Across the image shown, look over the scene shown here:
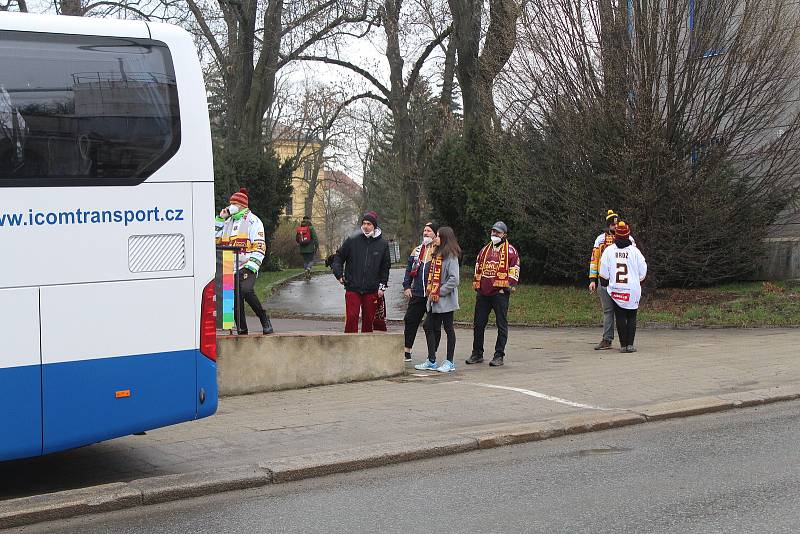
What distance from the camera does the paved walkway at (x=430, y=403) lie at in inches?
305

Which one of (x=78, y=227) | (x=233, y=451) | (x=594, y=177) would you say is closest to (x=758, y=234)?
(x=594, y=177)

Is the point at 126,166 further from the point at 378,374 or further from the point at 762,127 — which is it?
the point at 762,127

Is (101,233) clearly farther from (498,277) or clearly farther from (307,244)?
(307,244)

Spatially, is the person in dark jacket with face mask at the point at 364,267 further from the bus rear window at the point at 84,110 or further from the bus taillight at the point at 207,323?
the bus rear window at the point at 84,110

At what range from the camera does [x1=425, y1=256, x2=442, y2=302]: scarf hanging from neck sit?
1212cm

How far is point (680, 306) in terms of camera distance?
19188mm

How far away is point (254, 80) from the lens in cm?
2991

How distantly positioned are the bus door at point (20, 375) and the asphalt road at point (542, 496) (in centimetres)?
60

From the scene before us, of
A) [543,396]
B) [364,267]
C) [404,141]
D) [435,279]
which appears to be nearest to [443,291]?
[435,279]

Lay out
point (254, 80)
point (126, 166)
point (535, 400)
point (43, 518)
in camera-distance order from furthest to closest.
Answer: point (254, 80) < point (535, 400) < point (126, 166) < point (43, 518)

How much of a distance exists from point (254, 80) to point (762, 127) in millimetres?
16043

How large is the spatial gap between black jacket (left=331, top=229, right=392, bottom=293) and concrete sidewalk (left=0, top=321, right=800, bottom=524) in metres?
1.23

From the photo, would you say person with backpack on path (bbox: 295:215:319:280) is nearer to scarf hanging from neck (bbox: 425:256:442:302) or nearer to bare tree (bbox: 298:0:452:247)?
bare tree (bbox: 298:0:452:247)

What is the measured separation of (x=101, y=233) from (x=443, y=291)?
6.06m
